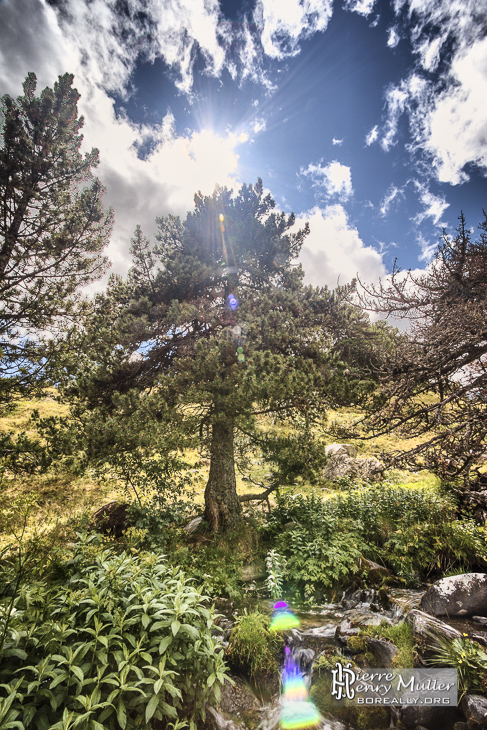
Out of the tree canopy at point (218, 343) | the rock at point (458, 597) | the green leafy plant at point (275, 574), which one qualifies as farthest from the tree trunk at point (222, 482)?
the rock at point (458, 597)

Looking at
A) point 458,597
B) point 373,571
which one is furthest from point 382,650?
point 373,571

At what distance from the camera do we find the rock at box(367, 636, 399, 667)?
523cm

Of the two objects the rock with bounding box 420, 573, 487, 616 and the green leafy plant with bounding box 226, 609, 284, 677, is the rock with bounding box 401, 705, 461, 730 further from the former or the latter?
the rock with bounding box 420, 573, 487, 616

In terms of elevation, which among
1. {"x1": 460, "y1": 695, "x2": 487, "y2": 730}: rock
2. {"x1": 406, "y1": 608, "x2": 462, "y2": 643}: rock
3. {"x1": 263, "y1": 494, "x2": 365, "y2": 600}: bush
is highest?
{"x1": 263, "y1": 494, "x2": 365, "y2": 600}: bush

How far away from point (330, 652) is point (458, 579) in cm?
337

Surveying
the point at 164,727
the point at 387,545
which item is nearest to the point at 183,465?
the point at 164,727

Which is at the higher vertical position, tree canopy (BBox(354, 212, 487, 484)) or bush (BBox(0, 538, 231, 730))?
tree canopy (BBox(354, 212, 487, 484))

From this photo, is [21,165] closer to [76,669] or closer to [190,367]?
[190,367]

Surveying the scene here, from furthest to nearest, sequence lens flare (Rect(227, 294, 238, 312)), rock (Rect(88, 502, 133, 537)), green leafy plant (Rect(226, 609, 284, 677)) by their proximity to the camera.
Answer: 1. lens flare (Rect(227, 294, 238, 312))
2. rock (Rect(88, 502, 133, 537))
3. green leafy plant (Rect(226, 609, 284, 677))

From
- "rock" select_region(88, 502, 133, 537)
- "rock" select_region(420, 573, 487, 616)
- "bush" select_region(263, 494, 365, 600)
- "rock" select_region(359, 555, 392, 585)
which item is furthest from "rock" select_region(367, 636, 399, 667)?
"rock" select_region(88, 502, 133, 537)

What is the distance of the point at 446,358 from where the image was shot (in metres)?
5.99

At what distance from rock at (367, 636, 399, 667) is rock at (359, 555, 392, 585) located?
2.83 m

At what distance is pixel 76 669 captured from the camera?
2611 mm

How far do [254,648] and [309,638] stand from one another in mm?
1494
